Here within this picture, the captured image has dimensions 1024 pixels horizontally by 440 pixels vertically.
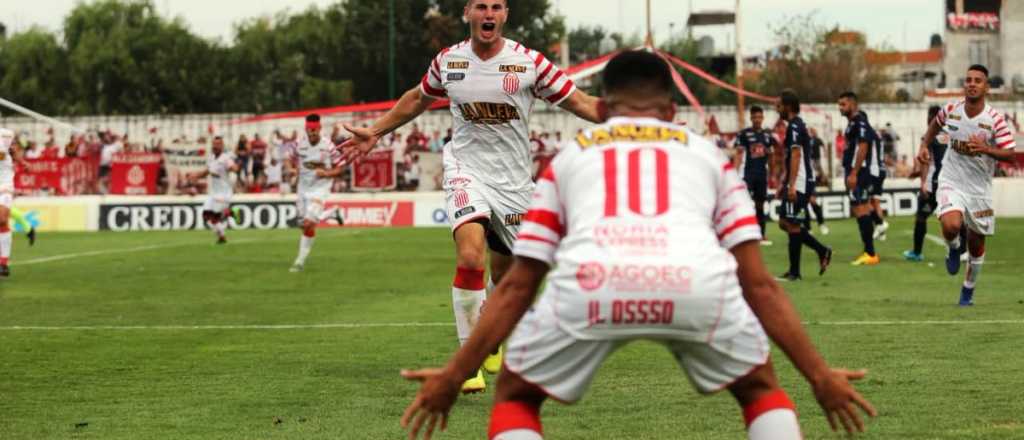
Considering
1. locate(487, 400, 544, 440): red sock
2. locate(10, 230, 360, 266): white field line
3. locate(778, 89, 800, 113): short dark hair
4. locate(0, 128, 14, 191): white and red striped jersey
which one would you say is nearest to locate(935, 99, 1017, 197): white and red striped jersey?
locate(778, 89, 800, 113): short dark hair

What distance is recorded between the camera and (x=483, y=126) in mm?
10344

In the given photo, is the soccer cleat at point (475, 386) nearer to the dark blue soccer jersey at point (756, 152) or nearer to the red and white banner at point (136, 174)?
the dark blue soccer jersey at point (756, 152)

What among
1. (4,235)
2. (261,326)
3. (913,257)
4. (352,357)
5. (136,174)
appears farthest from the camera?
(136,174)

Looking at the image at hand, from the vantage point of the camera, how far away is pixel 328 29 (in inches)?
3770

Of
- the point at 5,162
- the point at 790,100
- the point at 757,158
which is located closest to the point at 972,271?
the point at 790,100

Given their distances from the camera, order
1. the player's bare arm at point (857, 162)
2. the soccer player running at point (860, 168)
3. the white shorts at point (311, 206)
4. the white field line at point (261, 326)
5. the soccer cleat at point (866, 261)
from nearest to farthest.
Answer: the white field line at point (261, 326), the soccer cleat at point (866, 261), the player's bare arm at point (857, 162), the soccer player running at point (860, 168), the white shorts at point (311, 206)

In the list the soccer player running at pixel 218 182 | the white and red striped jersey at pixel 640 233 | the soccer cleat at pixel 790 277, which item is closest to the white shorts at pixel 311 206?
the soccer player running at pixel 218 182

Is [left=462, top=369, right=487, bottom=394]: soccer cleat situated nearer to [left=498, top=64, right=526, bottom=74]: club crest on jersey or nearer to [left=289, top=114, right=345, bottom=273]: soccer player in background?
[left=498, top=64, right=526, bottom=74]: club crest on jersey

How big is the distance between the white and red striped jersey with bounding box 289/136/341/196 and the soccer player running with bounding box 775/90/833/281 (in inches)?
308

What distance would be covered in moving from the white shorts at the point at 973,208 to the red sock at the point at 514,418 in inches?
428

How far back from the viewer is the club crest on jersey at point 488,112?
10.3 meters

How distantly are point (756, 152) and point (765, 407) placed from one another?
66.3ft

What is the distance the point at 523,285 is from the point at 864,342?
24.3 ft

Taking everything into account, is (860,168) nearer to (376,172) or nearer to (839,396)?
(839,396)
